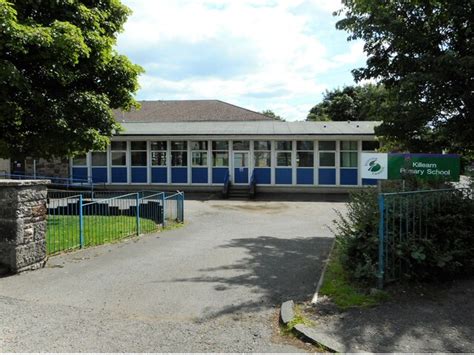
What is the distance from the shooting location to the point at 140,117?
39.0 metres

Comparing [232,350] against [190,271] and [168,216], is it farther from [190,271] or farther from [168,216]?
[168,216]

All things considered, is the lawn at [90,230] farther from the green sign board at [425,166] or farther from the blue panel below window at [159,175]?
the blue panel below window at [159,175]

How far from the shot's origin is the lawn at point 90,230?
9461 millimetres

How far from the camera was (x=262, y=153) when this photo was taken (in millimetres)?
26344

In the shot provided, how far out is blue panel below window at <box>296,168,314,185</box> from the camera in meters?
25.9

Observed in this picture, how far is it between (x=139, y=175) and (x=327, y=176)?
Result: 1123cm

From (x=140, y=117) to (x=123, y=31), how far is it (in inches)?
985

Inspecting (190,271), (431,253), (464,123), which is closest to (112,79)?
(190,271)

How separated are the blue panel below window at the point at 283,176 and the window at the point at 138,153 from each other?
8.05 m

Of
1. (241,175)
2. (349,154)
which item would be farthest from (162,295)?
(349,154)

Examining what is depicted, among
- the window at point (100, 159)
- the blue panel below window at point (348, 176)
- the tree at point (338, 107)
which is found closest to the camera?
the blue panel below window at point (348, 176)

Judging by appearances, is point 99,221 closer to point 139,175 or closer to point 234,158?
point 234,158

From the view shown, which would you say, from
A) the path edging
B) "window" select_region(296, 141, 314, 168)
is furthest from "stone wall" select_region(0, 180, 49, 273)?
"window" select_region(296, 141, 314, 168)

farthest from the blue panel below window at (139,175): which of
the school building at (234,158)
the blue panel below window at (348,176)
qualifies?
the blue panel below window at (348,176)
